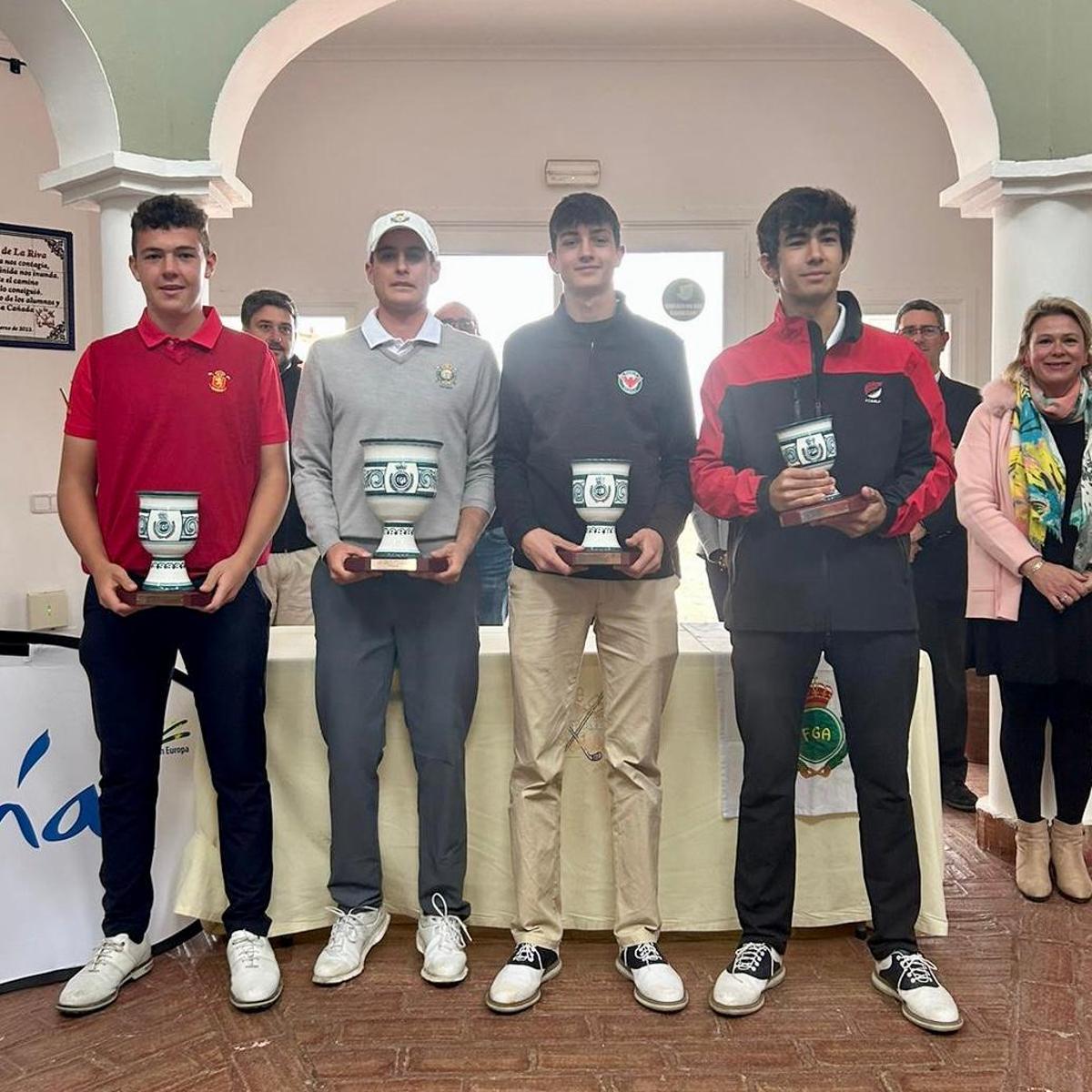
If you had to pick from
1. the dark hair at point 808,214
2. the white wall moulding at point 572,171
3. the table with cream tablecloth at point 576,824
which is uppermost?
the white wall moulding at point 572,171

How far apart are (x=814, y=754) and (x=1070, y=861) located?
91 centimetres

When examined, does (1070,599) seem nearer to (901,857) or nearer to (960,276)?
(901,857)

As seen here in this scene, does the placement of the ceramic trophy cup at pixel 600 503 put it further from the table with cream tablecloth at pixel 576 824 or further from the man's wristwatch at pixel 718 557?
the man's wristwatch at pixel 718 557

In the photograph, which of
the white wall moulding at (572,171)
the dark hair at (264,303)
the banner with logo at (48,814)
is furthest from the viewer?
the white wall moulding at (572,171)

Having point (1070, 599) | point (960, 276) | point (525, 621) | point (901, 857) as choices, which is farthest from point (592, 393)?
point (960, 276)

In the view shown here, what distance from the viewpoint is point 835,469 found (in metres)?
2.18

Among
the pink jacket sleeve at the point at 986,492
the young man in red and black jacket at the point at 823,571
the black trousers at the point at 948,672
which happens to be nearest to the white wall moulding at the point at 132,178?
the young man in red and black jacket at the point at 823,571

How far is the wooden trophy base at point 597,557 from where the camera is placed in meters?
2.13

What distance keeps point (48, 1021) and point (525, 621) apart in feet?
4.27

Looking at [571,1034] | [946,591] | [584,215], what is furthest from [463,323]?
[571,1034]

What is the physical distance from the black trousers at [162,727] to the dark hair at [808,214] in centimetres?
135

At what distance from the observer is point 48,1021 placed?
2.21 metres

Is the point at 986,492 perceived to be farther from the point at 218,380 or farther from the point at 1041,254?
the point at 218,380

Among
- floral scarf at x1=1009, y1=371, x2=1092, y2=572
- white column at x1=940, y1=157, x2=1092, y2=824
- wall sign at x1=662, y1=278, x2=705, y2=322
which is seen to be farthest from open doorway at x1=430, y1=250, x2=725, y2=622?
floral scarf at x1=1009, y1=371, x2=1092, y2=572
